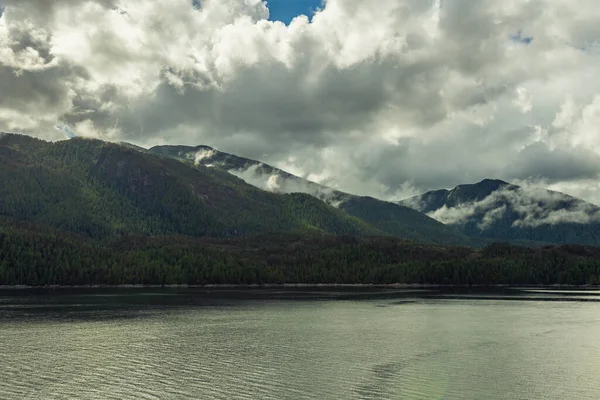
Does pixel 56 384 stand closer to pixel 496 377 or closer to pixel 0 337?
pixel 0 337

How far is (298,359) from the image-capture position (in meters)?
113

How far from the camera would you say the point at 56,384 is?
89.6 m

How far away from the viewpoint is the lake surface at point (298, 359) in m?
86.2

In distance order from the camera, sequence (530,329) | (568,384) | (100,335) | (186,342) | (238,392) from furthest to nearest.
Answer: (530,329)
(100,335)
(186,342)
(568,384)
(238,392)

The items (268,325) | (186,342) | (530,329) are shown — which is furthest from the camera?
(268,325)

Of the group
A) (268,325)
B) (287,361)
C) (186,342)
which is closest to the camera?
(287,361)

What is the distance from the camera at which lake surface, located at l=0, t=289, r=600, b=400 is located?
283 feet

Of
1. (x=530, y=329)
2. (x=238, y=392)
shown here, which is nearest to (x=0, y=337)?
(x=238, y=392)

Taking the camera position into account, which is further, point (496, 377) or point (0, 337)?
point (0, 337)

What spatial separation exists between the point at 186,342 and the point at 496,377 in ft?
244

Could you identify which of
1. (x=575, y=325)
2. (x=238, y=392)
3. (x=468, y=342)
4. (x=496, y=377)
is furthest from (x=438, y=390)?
(x=575, y=325)

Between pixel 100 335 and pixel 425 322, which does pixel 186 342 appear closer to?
pixel 100 335

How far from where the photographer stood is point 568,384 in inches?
3580

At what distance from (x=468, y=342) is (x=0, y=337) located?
118 meters
